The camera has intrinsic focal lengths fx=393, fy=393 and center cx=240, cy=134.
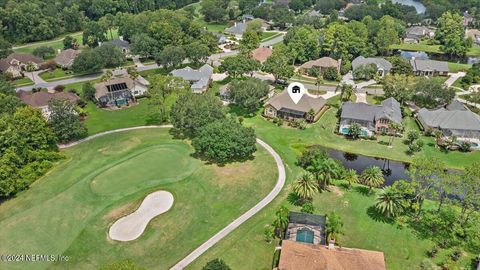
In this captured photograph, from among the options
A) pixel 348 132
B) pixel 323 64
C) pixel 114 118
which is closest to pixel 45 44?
pixel 114 118

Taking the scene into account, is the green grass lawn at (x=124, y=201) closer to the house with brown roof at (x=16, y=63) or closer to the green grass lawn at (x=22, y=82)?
the green grass lawn at (x=22, y=82)

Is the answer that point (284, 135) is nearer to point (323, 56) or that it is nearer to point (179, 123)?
point (179, 123)

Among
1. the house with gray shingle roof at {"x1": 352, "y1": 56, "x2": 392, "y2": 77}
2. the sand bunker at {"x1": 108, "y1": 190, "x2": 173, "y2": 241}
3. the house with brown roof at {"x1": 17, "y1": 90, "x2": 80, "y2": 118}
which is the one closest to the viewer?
the sand bunker at {"x1": 108, "y1": 190, "x2": 173, "y2": 241}

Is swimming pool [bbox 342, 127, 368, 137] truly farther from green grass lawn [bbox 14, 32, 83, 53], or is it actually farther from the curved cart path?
green grass lawn [bbox 14, 32, 83, 53]

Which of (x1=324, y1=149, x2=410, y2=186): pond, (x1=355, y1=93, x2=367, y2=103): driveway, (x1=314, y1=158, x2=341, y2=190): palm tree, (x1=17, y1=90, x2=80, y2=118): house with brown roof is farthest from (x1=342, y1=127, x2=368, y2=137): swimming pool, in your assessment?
(x1=17, y1=90, x2=80, y2=118): house with brown roof

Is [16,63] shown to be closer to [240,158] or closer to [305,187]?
[240,158]

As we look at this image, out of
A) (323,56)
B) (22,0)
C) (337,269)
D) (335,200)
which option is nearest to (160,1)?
(22,0)

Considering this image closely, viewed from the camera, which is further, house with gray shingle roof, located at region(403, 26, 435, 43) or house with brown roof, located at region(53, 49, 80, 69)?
house with gray shingle roof, located at region(403, 26, 435, 43)
